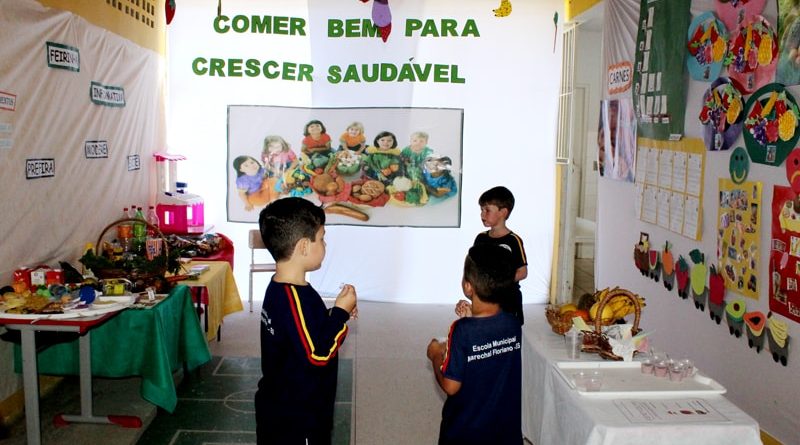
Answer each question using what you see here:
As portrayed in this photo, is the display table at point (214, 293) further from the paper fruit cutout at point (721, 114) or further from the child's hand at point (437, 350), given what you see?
the paper fruit cutout at point (721, 114)

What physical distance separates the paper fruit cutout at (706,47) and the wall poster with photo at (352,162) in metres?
2.79

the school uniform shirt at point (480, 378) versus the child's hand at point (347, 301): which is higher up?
the child's hand at point (347, 301)

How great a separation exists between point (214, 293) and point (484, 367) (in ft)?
9.20

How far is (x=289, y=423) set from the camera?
237 cm

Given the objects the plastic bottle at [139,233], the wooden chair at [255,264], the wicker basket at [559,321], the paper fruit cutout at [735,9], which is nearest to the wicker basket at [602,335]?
the wicker basket at [559,321]

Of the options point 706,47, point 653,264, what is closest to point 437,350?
point 706,47

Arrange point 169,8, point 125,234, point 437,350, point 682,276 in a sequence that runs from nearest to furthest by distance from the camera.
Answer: point 437,350 < point 682,276 < point 125,234 < point 169,8

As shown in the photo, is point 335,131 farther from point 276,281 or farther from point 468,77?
point 276,281

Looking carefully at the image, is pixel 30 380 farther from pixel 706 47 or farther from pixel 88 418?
pixel 706 47

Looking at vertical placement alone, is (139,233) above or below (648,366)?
above

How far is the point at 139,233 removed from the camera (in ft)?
17.1

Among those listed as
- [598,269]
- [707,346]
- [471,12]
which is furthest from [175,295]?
[471,12]

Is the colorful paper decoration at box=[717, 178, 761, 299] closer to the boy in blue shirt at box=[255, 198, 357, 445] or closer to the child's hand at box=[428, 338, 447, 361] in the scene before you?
the child's hand at box=[428, 338, 447, 361]

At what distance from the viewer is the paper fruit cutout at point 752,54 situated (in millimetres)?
3623
